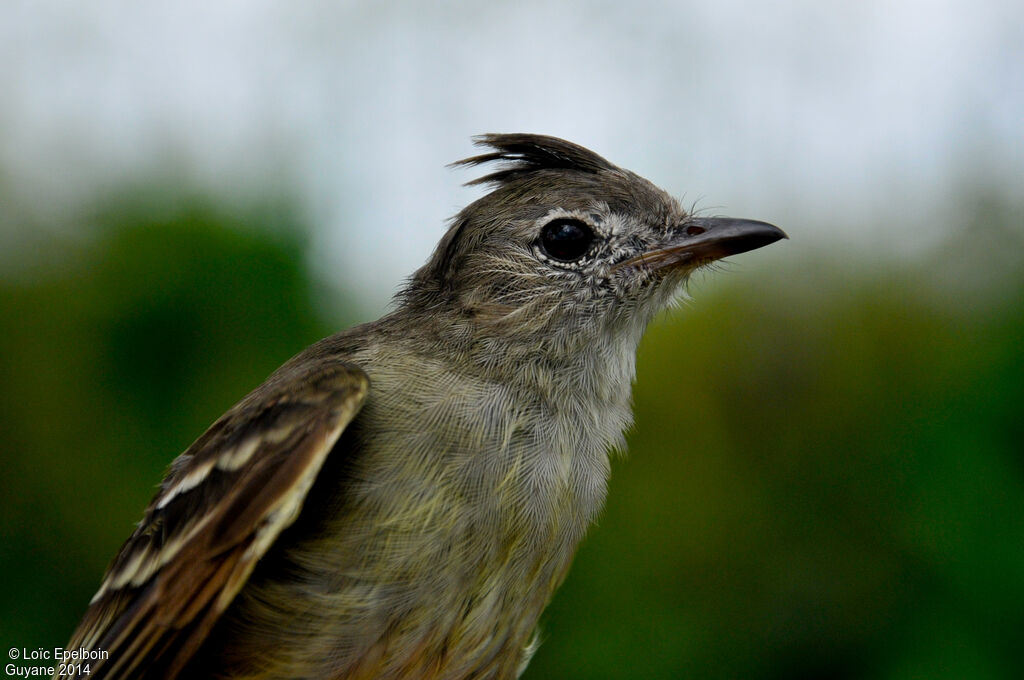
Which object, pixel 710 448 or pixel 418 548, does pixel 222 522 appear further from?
pixel 710 448

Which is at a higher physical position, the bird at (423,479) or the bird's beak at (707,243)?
the bird's beak at (707,243)

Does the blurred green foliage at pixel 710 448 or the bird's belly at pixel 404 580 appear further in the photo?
the blurred green foliage at pixel 710 448

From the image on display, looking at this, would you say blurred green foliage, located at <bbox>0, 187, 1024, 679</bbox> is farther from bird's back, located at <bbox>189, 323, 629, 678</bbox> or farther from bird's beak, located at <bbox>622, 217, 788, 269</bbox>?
bird's back, located at <bbox>189, 323, 629, 678</bbox>

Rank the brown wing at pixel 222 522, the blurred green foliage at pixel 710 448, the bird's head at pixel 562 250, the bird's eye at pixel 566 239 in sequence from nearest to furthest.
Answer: the brown wing at pixel 222 522 < the bird's head at pixel 562 250 < the bird's eye at pixel 566 239 < the blurred green foliage at pixel 710 448

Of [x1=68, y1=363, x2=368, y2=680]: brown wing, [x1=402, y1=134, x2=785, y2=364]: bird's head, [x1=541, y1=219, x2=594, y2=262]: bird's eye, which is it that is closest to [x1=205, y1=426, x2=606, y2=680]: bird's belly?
[x1=68, y1=363, x2=368, y2=680]: brown wing

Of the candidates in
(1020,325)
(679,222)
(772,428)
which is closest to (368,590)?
(679,222)

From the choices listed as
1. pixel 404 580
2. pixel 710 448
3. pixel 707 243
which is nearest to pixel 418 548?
pixel 404 580

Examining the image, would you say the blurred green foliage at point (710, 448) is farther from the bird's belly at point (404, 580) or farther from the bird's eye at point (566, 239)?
the bird's belly at point (404, 580)

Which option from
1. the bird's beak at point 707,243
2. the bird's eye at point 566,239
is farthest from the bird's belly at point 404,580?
the bird's beak at point 707,243
